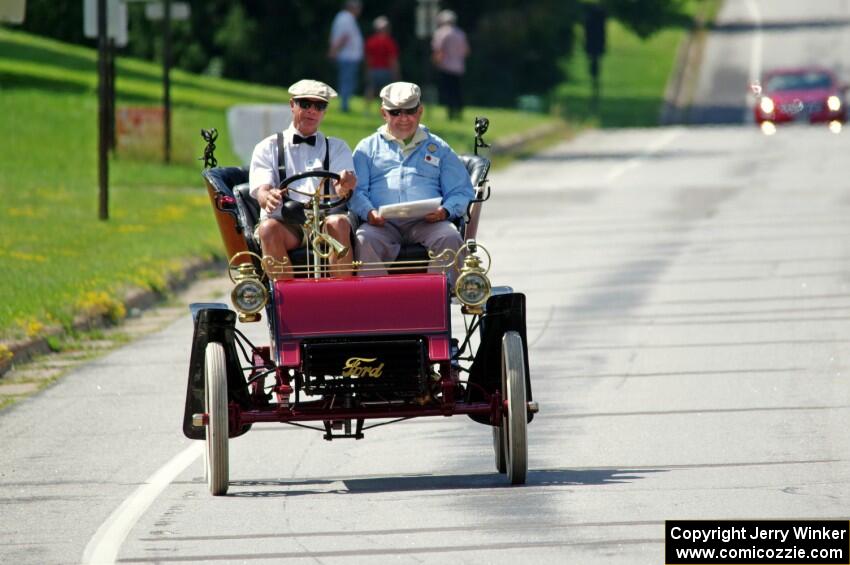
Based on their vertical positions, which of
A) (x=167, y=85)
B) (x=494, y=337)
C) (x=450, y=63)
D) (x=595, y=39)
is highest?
Answer: (x=595, y=39)

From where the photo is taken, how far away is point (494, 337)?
34.0 ft

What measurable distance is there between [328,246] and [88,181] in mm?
18337

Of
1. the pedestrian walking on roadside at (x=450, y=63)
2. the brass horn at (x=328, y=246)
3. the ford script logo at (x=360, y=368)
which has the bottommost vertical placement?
the ford script logo at (x=360, y=368)

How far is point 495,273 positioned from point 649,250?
8.72ft

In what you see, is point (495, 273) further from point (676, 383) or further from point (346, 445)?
point (346, 445)

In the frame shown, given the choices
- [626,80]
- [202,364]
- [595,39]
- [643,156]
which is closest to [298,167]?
[202,364]

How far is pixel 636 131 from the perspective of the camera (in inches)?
1853

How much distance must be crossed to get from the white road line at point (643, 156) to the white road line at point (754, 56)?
22.5ft

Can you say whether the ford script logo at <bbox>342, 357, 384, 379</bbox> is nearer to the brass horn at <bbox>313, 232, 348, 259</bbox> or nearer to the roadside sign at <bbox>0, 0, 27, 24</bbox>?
the brass horn at <bbox>313, 232, 348, 259</bbox>

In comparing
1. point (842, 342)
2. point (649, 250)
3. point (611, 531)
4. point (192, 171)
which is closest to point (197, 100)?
point (192, 171)

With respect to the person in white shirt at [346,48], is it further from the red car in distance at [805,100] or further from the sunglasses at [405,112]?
the sunglasses at [405,112]

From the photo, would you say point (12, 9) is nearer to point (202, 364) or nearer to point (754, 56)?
point (202, 364)

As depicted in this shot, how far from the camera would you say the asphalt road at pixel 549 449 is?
8.85 m

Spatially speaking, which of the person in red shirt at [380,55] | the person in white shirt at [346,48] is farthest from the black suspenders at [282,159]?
the person in red shirt at [380,55]
